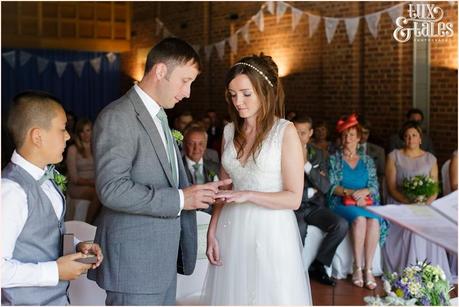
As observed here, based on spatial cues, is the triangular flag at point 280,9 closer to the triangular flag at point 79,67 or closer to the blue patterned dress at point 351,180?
the blue patterned dress at point 351,180

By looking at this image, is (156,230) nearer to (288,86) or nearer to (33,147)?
(33,147)

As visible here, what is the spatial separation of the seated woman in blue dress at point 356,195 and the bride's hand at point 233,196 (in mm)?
3208

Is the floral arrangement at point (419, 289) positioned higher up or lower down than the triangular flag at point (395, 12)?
lower down

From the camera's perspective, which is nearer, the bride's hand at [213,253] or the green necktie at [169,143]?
the green necktie at [169,143]

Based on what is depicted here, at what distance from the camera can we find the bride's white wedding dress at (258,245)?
3.20m

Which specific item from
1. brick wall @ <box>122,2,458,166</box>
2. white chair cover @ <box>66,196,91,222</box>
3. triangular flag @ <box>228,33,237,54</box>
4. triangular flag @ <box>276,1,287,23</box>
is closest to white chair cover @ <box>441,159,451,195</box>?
brick wall @ <box>122,2,458,166</box>

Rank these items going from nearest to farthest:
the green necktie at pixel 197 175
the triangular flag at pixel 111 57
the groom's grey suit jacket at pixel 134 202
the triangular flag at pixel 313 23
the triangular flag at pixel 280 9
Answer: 1. the groom's grey suit jacket at pixel 134 202
2. the green necktie at pixel 197 175
3. the triangular flag at pixel 313 23
4. the triangular flag at pixel 280 9
5. the triangular flag at pixel 111 57

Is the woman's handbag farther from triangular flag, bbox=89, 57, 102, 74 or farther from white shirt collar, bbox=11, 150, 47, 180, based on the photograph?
triangular flag, bbox=89, 57, 102, 74

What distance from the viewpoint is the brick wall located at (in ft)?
28.5

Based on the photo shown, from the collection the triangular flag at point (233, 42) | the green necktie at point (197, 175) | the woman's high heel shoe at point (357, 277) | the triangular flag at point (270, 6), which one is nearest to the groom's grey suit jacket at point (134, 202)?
the green necktie at point (197, 175)

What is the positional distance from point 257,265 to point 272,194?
0.36 metres

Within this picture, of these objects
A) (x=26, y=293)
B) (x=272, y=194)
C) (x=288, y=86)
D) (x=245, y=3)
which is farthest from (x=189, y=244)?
(x=245, y=3)

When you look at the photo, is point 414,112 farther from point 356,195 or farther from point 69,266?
point 69,266

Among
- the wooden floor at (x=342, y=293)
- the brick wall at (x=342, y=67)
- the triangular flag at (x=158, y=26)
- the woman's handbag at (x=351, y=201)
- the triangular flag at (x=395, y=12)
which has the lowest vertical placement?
the wooden floor at (x=342, y=293)
